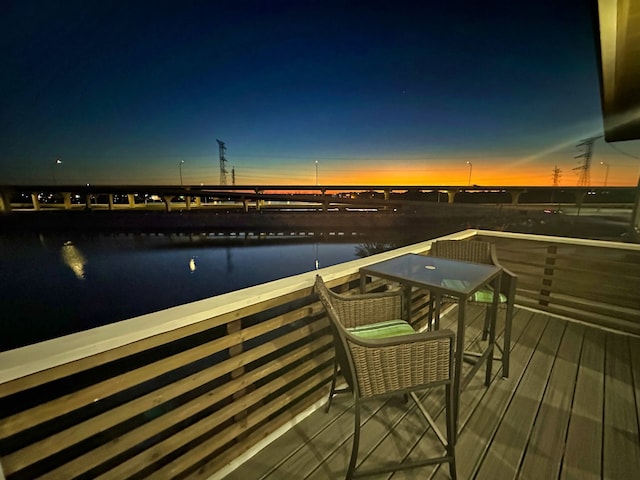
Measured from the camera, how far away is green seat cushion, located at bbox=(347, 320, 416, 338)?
151cm

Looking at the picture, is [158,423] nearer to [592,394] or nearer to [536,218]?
[592,394]

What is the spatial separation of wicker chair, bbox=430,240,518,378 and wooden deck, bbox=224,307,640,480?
31cm

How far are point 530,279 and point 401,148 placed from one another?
647 inches

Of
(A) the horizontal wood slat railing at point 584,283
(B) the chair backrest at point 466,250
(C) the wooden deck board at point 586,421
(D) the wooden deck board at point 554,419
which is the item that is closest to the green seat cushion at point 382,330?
(D) the wooden deck board at point 554,419

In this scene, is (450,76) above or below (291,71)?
below

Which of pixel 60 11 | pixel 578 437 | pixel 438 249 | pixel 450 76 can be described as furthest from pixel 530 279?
pixel 60 11

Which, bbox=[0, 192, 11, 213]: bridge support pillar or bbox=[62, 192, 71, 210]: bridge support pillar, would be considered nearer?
bbox=[0, 192, 11, 213]: bridge support pillar

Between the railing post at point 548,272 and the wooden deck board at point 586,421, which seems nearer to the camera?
the wooden deck board at point 586,421

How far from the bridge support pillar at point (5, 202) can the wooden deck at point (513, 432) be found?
136 ft

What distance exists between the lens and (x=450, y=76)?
25.9 ft

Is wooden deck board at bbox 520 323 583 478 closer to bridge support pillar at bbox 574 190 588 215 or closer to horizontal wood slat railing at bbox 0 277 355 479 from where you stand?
horizontal wood slat railing at bbox 0 277 355 479

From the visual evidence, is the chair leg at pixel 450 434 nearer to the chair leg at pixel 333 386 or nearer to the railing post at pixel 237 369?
the chair leg at pixel 333 386

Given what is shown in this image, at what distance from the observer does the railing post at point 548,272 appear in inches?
114

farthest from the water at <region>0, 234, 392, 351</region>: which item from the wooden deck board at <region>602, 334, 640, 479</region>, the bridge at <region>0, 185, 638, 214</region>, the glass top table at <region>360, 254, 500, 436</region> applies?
the wooden deck board at <region>602, 334, 640, 479</region>
